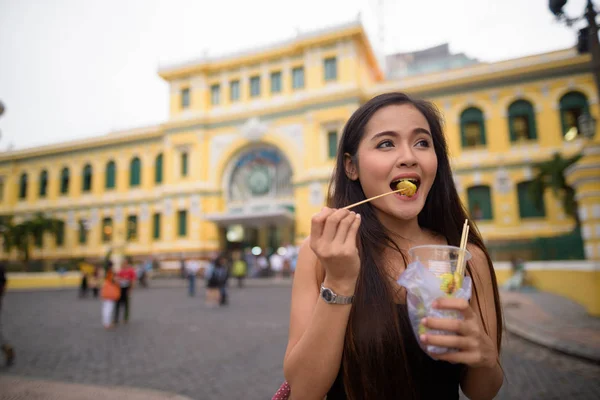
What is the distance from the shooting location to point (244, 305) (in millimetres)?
11234

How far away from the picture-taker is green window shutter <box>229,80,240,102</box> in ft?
88.5

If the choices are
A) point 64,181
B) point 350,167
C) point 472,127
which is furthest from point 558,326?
point 64,181

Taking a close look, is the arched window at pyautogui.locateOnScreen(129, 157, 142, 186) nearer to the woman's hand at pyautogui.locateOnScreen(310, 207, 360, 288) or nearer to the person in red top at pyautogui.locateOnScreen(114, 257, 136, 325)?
the person in red top at pyautogui.locateOnScreen(114, 257, 136, 325)

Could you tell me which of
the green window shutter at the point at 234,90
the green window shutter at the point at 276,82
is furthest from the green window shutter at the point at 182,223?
the green window shutter at the point at 276,82

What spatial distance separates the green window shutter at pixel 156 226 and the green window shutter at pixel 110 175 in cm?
555

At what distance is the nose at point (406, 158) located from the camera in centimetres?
136

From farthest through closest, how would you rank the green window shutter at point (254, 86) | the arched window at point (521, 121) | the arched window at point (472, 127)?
the green window shutter at point (254, 86), the arched window at point (472, 127), the arched window at point (521, 121)

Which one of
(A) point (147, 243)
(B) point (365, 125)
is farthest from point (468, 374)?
(A) point (147, 243)

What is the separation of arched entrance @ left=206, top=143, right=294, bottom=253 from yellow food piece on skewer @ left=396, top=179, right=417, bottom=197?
22.8m

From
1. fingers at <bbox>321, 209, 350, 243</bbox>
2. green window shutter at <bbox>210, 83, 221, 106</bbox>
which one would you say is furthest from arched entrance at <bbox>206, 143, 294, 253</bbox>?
fingers at <bbox>321, 209, 350, 243</bbox>

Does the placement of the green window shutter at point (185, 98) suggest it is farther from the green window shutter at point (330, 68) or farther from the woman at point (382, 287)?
the woman at point (382, 287)

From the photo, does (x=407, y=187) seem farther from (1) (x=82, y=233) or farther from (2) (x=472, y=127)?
(1) (x=82, y=233)

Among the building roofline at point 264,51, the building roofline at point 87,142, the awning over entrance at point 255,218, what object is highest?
the building roofline at point 264,51

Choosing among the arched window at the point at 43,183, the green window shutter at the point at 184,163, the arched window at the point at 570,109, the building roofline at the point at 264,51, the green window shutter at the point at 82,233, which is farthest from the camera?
the arched window at the point at 43,183
